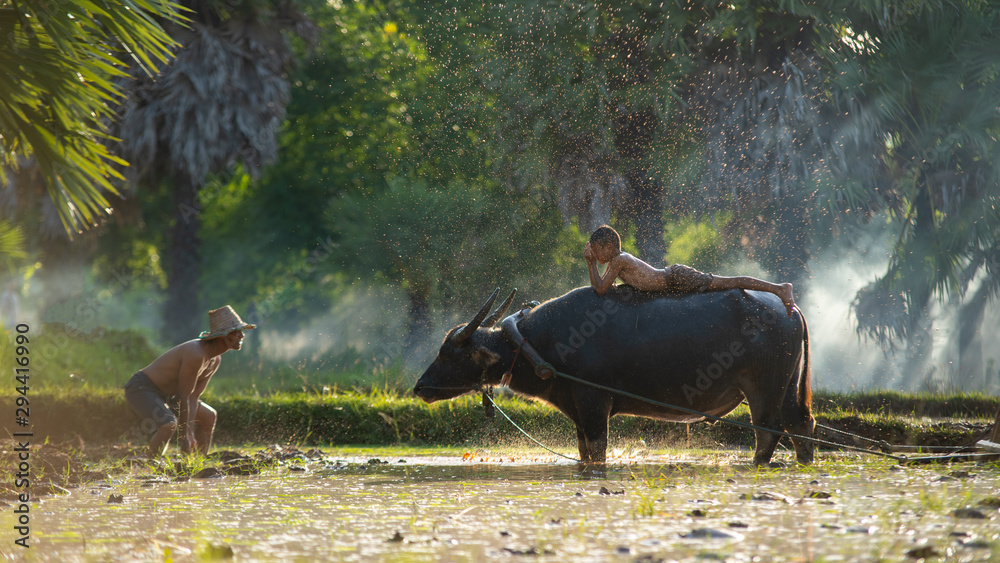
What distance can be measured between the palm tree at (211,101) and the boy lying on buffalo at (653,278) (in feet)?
44.3

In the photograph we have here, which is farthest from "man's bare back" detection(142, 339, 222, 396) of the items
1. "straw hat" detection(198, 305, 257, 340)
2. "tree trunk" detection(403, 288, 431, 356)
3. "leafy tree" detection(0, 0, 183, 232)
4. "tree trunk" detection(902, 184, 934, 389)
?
"tree trunk" detection(902, 184, 934, 389)

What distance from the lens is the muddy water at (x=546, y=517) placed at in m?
2.97

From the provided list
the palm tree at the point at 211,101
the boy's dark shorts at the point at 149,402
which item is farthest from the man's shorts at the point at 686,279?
the palm tree at the point at 211,101

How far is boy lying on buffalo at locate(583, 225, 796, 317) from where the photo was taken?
6340 mm

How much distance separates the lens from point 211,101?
17.8m

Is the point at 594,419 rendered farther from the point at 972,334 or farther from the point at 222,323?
the point at 972,334

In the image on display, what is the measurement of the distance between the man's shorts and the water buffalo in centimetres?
8

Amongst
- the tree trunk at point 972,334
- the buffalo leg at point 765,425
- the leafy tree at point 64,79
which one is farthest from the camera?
the tree trunk at point 972,334

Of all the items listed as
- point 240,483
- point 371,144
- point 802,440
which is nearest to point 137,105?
point 371,144

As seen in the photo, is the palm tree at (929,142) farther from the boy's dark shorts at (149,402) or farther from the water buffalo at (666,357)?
the boy's dark shorts at (149,402)

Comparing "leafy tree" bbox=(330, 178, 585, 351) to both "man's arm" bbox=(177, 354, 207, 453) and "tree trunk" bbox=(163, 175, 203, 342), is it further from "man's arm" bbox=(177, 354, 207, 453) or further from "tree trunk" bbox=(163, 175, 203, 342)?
"man's arm" bbox=(177, 354, 207, 453)

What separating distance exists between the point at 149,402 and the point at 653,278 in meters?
4.23

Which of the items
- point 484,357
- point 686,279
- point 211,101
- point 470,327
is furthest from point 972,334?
point 211,101

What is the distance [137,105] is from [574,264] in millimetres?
10065
